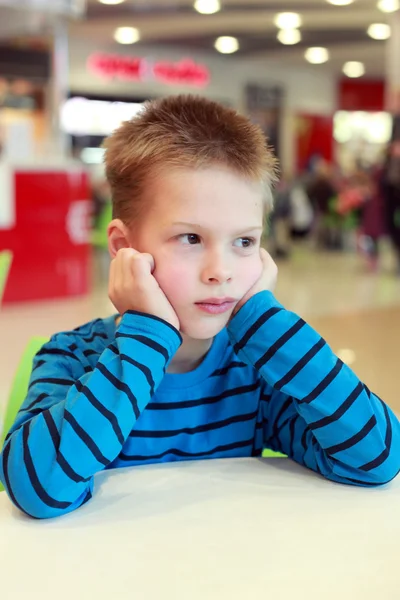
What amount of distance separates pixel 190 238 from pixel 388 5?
8.88 meters

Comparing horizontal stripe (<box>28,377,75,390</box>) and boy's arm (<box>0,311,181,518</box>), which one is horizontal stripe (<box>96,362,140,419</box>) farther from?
horizontal stripe (<box>28,377,75,390</box>)

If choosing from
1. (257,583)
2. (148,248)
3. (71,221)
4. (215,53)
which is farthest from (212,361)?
(215,53)

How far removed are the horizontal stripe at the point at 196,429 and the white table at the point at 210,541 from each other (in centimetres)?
12

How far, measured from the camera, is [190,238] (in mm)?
1049

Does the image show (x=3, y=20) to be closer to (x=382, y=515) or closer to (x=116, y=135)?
(x=116, y=135)

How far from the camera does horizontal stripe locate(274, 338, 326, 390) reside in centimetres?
103

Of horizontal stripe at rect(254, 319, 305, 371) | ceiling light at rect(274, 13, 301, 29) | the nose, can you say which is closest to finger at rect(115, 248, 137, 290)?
the nose

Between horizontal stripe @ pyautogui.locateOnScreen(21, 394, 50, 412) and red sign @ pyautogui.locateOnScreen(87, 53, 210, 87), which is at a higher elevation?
red sign @ pyautogui.locateOnScreen(87, 53, 210, 87)

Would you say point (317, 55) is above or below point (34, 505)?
above

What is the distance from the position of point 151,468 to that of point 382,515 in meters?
0.31

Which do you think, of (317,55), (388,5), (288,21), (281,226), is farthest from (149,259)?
(317,55)

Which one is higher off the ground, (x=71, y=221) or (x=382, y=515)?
(x=71, y=221)

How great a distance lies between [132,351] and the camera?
38.6 inches

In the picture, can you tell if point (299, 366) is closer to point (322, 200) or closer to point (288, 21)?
point (288, 21)
